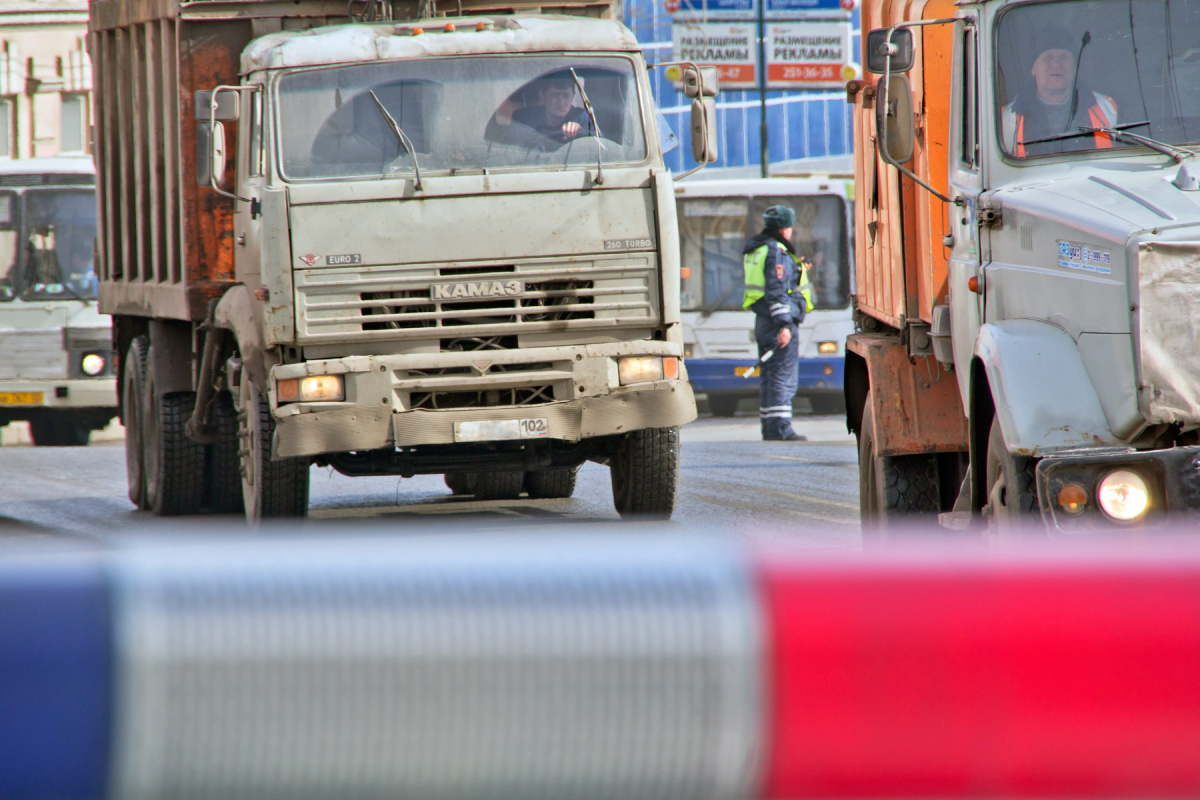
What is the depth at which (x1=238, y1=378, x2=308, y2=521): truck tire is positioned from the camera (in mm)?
9859

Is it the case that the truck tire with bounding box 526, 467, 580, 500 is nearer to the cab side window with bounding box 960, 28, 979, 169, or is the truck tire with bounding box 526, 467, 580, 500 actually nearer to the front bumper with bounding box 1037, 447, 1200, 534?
the cab side window with bounding box 960, 28, 979, 169

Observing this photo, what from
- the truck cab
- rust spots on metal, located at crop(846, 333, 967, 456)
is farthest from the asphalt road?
the truck cab

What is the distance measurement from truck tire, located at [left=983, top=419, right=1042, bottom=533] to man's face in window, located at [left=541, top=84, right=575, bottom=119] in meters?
4.49

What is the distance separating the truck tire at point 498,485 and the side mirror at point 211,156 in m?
3.83

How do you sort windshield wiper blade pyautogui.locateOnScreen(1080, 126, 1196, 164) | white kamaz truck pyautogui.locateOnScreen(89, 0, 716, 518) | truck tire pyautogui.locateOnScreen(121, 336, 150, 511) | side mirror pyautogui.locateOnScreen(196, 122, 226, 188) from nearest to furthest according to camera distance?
1. windshield wiper blade pyautogui.locateOnScreen(1080, 126, 1196, 164)
2. white kamaz truck pyautogui.locateOnScreen(89, 0, 716, 518)
3. side mirror pyautogui.locateOnScreen(196, 122, 226, 188)
4. truck tire pyautogui.locateOnScreen(121, 336, 150, 511)

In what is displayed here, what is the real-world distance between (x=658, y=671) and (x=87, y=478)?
44.9ft

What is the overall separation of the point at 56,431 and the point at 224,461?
1024 cm

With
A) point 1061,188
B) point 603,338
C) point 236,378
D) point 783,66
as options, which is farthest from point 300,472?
point 783,66

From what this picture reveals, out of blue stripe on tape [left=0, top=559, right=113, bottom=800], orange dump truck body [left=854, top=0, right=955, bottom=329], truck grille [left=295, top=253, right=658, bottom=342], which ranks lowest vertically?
blue stripe on tape [left=0, top=559, right=113, bottom=800]

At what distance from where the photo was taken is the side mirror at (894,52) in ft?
21.1

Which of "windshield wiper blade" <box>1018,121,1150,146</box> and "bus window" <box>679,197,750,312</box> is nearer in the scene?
"windshield wiper blade" <box>1018,121,1150,146</box>

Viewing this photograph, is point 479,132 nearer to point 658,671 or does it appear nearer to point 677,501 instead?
point 677,501

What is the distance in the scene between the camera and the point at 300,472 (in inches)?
392

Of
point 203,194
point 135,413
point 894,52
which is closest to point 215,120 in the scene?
point 203,194
